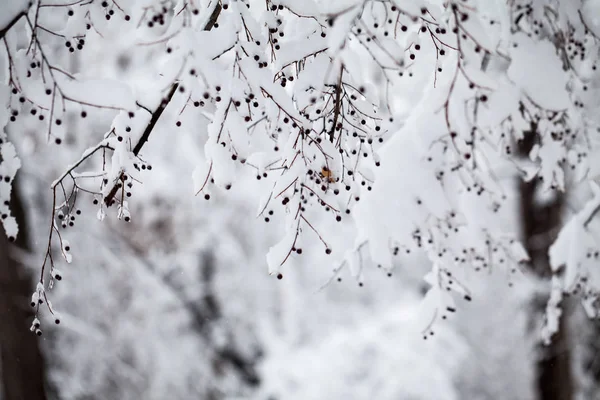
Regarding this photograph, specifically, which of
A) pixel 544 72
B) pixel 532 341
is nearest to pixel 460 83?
pixel 544 72

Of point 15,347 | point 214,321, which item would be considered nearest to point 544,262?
point 214,321

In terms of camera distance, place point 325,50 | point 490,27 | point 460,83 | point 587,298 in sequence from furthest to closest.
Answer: point 587,298 < point 490,27 < point 460,83 < point 325,50

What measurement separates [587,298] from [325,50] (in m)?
2.69

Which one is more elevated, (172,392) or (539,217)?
(539,217)

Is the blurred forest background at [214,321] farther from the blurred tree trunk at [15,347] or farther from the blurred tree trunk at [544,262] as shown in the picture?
Answer: the blurred tree trunk at [15,347]

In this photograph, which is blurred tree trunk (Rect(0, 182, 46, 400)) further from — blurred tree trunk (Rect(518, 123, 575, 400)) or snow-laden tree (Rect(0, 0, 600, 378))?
blurred tree trunk (Rect(518, 123, 575, 400))

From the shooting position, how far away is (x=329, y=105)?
2.15 metres

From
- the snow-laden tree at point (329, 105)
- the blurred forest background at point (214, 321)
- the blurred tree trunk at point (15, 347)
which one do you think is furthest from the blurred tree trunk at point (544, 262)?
the blurred tree trunk at point (15, 347)

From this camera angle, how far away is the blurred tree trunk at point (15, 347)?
397 centimetres

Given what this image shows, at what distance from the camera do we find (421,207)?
2.25 metres

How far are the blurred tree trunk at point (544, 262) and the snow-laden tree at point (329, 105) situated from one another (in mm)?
3377

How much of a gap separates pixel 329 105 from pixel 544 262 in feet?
20.5

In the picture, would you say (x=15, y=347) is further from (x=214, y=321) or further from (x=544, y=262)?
(x=544, y=262)

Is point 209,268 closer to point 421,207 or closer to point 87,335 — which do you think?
point 87,335
